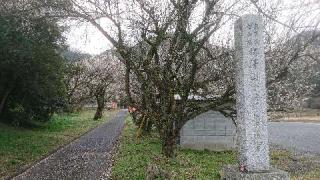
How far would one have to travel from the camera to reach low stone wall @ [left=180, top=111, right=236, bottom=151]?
2055cm

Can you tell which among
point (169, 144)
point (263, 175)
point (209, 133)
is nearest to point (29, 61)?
point (209, 133)

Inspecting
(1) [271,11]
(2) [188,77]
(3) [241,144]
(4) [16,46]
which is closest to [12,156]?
(4) [16,46]

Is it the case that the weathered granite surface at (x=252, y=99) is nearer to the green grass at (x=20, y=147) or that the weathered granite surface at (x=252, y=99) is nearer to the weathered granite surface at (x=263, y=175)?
the weathered granite surface at (x=263, y=175)

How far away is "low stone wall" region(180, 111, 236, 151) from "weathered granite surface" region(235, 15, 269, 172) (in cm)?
1151

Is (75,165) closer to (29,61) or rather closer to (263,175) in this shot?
(29,61)

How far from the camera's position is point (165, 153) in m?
17.0

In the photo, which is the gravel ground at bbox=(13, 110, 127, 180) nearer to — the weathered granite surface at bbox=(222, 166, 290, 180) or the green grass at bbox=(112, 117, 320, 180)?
the green grass at bbox=(112, 117, 320, 180)

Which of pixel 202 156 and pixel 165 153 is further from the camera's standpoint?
pixel 202 156

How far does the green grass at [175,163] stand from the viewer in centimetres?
1377

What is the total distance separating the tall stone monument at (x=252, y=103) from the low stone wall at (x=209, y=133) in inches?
453

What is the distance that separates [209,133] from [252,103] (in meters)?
11.8

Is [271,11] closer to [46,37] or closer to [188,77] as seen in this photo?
[188,77]

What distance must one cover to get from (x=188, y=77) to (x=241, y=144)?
322 inches

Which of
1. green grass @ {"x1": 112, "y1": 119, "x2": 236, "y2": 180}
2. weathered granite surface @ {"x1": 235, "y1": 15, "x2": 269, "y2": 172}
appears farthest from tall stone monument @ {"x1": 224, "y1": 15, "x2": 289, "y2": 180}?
green grass @ {"x1": 112, "y1": 119, "x2": 236, "y2": 180}
